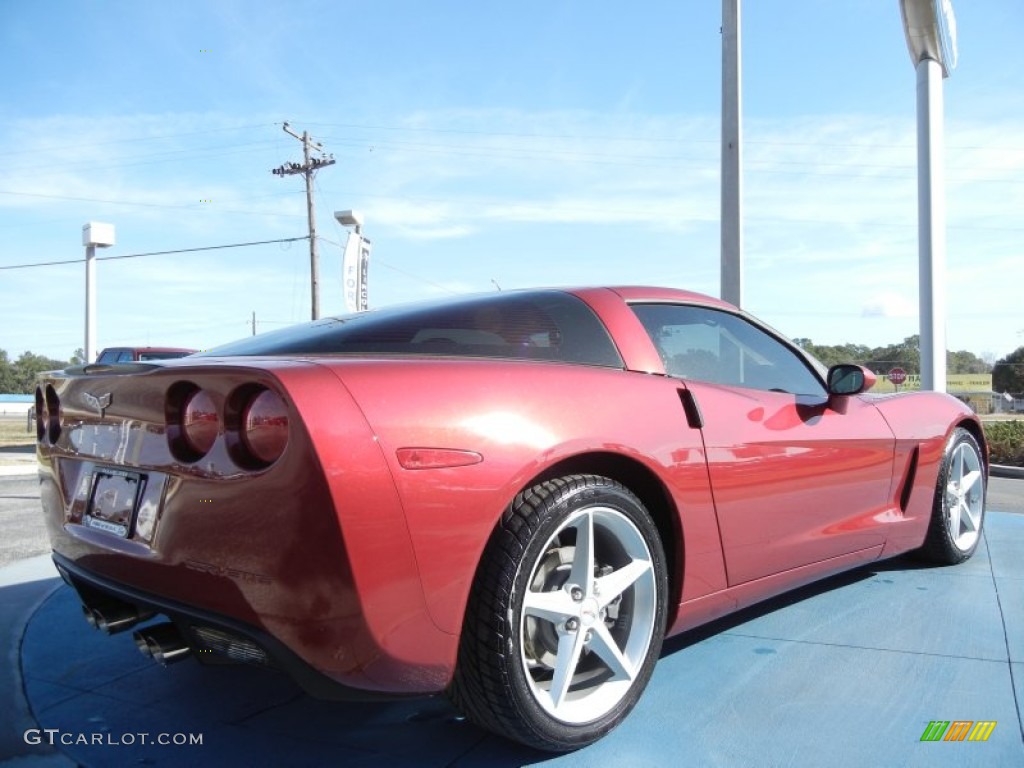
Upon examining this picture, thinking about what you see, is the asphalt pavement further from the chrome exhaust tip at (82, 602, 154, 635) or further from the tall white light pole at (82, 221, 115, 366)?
the tall white light pole at (82, 221, 115, 366)

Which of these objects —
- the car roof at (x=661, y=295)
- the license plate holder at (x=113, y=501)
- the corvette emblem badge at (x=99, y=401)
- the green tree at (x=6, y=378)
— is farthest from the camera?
the green tree at (x=6, y=378)

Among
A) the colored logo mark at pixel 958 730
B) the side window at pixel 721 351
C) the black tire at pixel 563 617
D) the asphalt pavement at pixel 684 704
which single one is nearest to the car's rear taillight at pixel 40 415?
the asphalt pavement at pixel 684 704

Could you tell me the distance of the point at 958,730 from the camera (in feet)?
7.15

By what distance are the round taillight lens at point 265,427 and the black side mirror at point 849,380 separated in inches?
92.8

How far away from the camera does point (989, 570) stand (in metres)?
3.97

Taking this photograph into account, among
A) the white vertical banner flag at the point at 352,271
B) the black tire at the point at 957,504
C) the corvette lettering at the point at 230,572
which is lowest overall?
the black tire at the point at 957,504

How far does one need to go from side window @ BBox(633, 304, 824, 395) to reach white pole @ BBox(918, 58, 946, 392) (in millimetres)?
10661

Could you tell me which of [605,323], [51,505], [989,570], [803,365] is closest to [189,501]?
[51,505]

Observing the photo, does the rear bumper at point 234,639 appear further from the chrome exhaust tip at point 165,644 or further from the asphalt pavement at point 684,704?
the asphalt pavement at point 684,704

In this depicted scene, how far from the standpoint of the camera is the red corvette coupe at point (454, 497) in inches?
65.4

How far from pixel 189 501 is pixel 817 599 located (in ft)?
9.00

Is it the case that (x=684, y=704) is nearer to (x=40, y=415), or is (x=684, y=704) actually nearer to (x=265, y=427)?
(x=265, y=427)

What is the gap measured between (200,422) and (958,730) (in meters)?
2.18

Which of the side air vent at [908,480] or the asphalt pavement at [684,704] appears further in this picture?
the side air vent at [908,480]
